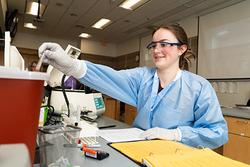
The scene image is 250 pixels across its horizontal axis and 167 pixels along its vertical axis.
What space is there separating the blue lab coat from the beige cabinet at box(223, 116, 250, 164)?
1.57 meters

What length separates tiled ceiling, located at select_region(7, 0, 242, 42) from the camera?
12.7 ft

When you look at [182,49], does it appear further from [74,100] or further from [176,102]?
[74,100]

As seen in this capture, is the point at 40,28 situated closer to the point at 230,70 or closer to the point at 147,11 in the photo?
the point at 147,11

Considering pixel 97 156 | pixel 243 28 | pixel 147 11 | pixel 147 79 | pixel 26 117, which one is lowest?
pixel 97 156

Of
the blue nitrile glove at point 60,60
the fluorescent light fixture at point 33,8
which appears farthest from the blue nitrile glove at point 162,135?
the fluorescent light fixture at point 33,8

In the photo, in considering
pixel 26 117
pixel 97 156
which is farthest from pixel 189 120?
pixel 26 117

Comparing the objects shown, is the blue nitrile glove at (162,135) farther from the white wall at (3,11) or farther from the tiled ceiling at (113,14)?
the white wall at (3,11)

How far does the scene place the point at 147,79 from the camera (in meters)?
1.29

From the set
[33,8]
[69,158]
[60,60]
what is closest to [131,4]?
[33,8]

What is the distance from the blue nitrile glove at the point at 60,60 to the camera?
2.66ft

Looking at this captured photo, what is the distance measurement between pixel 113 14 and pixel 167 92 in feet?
12.1

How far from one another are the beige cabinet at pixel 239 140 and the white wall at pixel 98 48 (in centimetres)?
534

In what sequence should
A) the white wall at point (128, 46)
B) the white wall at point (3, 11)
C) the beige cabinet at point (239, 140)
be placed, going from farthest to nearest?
the white wall at point (128, 46) < the white wall at point (3, 11) < the beige cabinet at point (239, 140)

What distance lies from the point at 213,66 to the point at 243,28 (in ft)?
2.54
